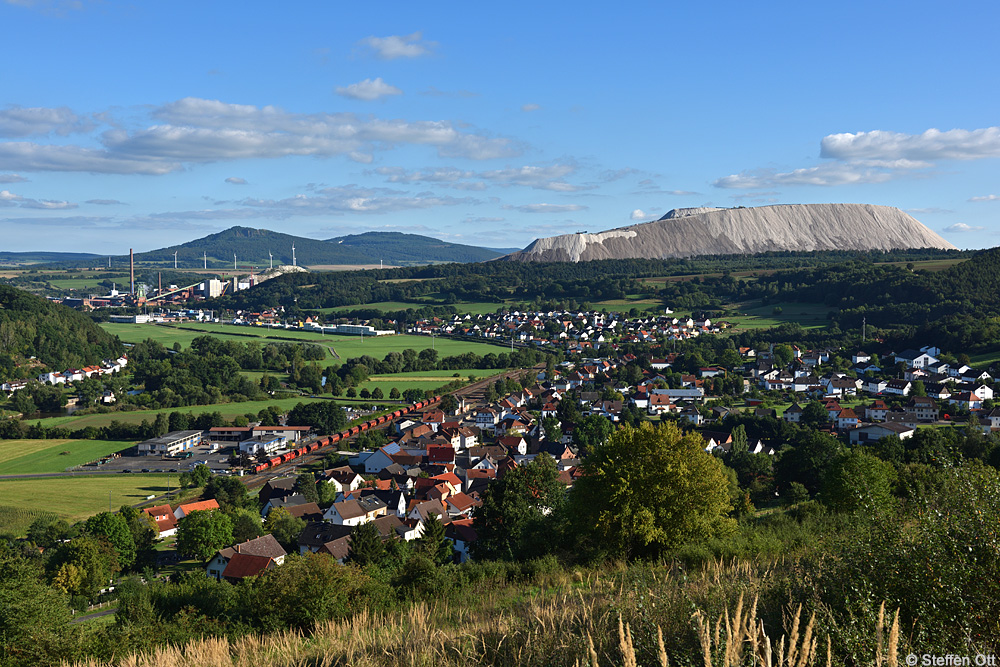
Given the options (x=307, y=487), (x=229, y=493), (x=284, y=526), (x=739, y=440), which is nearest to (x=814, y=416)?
(x=739, y=440)

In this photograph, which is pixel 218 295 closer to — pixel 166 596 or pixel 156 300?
pixel 156 300

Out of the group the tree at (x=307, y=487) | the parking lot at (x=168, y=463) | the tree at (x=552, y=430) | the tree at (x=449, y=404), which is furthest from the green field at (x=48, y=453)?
the tree at (x=552, y=430)

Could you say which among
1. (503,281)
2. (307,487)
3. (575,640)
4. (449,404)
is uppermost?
(503,281)

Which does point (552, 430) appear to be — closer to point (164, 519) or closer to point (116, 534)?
point (164, 519)

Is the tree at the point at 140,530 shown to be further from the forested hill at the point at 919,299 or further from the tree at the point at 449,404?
the forested hill at the point at 919,299

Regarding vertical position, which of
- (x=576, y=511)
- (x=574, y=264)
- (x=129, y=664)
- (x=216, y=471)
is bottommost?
(x=216, y=471)

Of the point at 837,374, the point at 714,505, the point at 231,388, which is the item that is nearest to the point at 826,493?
the point at 714,505

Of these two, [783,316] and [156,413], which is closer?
[156,413]
